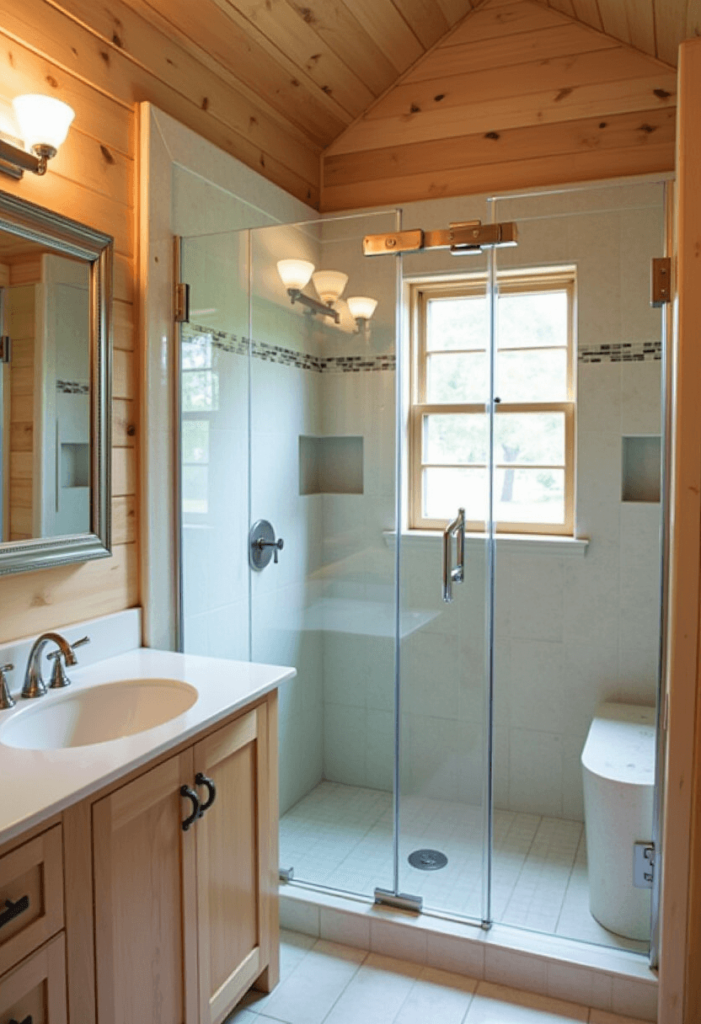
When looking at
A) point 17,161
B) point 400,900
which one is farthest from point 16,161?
point 400,900

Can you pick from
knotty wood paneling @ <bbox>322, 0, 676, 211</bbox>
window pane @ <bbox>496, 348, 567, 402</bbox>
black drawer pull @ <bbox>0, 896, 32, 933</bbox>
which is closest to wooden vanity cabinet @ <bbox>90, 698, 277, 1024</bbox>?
black drawer pull @ <bbox>0, 896, 32, 933</bbox>

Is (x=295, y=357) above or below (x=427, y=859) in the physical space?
above

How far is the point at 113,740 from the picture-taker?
157 centimetres

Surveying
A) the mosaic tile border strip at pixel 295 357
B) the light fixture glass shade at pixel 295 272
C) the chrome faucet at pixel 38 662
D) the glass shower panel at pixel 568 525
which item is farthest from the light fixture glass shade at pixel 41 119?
the glass shower panel at pixel 568 525

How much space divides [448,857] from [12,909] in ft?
4.98

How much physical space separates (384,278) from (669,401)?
91 cm

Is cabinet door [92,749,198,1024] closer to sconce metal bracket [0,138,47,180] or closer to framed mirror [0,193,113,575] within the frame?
framed mirror [0,193,113,575]

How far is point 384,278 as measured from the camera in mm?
2361

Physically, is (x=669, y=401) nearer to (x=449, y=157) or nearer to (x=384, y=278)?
(x=384, y=278)

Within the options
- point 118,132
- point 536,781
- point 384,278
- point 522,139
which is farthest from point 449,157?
point 536,781

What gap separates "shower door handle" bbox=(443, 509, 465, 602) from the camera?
2.34 meters

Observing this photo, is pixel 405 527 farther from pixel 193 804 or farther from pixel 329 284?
pixel 193 804

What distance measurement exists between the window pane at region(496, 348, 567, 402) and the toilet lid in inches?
43.3

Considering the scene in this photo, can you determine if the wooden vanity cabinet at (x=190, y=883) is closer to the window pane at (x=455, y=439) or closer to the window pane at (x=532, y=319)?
the window pane at (x=455, y=439)
